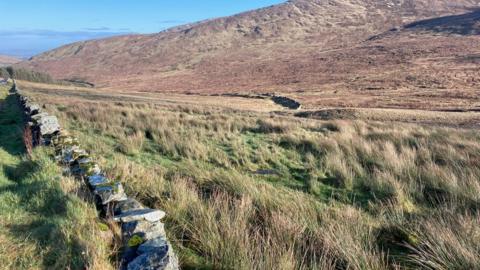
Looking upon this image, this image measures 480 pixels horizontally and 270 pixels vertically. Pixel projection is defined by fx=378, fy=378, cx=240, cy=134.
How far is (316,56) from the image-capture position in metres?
76.5

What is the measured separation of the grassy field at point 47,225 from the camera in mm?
2820

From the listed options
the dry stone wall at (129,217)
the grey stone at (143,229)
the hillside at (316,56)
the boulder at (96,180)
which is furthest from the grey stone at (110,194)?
the hillside at (316,56)

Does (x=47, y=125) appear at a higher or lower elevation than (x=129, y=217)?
higher

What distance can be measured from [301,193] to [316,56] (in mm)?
74810

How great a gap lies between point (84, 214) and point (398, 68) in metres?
58.0

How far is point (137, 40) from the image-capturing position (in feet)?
431

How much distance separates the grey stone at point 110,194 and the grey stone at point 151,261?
4.01ft

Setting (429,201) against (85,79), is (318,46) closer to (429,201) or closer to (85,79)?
(85,79)

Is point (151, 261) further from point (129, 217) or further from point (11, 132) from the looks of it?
point (11, 132)

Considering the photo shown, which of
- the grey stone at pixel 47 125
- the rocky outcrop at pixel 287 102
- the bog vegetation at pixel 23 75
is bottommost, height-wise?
the rocky outcrop at pixel 287 102

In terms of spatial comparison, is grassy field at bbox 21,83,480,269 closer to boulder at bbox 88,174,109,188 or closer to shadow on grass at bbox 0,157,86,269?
boulder at bbox 88,174,109,188

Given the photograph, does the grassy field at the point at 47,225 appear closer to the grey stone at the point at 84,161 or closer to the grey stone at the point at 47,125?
the grey stone at the point at 84,161

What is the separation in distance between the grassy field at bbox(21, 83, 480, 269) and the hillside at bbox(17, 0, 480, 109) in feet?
72.3

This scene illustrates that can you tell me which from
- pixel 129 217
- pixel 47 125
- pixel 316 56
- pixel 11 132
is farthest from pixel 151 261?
pixel 316 56
